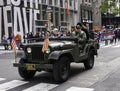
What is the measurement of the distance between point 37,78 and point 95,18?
56.1 m

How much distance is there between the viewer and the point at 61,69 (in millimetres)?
11562

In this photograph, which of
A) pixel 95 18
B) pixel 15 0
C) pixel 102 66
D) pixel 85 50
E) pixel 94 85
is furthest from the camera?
pixel 95 18

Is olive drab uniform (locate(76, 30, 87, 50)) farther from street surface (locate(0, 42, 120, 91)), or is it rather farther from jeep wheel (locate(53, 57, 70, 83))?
jeep wheel (locate(53, 57, 70, 83))

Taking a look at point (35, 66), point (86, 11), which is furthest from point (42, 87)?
point (86, 11)

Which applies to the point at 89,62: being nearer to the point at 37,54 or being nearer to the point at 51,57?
the point at 37,54

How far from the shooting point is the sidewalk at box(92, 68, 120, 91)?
10547 millimetres

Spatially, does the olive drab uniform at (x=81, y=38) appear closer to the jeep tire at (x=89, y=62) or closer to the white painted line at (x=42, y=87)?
the jeep tire at (x=89, y=62)

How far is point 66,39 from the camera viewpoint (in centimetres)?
1311

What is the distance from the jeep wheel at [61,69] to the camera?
37.2 feet

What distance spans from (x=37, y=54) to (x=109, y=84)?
8.72 feet

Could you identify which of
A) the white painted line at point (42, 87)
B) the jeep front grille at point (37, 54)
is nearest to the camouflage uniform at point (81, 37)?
the jeep front grille at point (37, 54)

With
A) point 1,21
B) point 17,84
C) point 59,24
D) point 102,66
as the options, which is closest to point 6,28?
point 1,21

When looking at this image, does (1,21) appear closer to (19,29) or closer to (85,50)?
(19,29)

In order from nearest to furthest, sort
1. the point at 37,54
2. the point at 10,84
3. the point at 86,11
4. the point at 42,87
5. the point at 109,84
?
the point at 42,87 → the point at 109,84 → the point at 10,84 → the point at 37,54 → the point at 86,11
